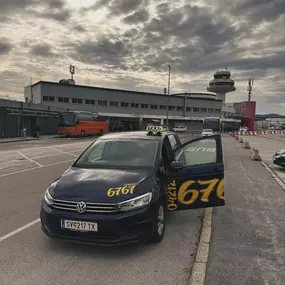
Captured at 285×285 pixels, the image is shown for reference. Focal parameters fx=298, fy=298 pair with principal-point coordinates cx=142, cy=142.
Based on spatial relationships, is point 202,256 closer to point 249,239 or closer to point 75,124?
point 249,239

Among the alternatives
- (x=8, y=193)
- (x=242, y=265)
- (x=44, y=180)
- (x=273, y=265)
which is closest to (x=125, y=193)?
(x=242, y=265)

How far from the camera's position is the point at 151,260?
3.87m

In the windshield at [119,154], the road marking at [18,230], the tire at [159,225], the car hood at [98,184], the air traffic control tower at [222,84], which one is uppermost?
the air traffic control tower at [222,84]

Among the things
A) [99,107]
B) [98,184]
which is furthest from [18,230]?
[99,107]

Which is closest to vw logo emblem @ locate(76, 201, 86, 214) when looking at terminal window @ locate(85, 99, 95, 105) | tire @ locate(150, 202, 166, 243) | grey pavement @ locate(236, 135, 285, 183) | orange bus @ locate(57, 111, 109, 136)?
tire @ locate(150, 202, 166, 243)

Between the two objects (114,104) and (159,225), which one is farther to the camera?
(114,104)

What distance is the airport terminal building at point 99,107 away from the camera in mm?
33422

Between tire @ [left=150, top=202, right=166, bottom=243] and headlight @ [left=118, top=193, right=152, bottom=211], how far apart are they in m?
0.28

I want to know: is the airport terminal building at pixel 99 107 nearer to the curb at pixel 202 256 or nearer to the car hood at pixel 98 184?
the car hood at pixel 98 184

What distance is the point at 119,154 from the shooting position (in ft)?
17.3

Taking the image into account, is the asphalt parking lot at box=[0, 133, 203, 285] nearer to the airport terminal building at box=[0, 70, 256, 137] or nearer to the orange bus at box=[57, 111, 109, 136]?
the airport terminal building at box=[0, 70, 256, 137]

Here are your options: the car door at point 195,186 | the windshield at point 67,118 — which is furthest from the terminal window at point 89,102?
the car door at point 195,186

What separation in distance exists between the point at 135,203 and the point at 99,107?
200 feet

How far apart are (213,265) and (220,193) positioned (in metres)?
1.55
